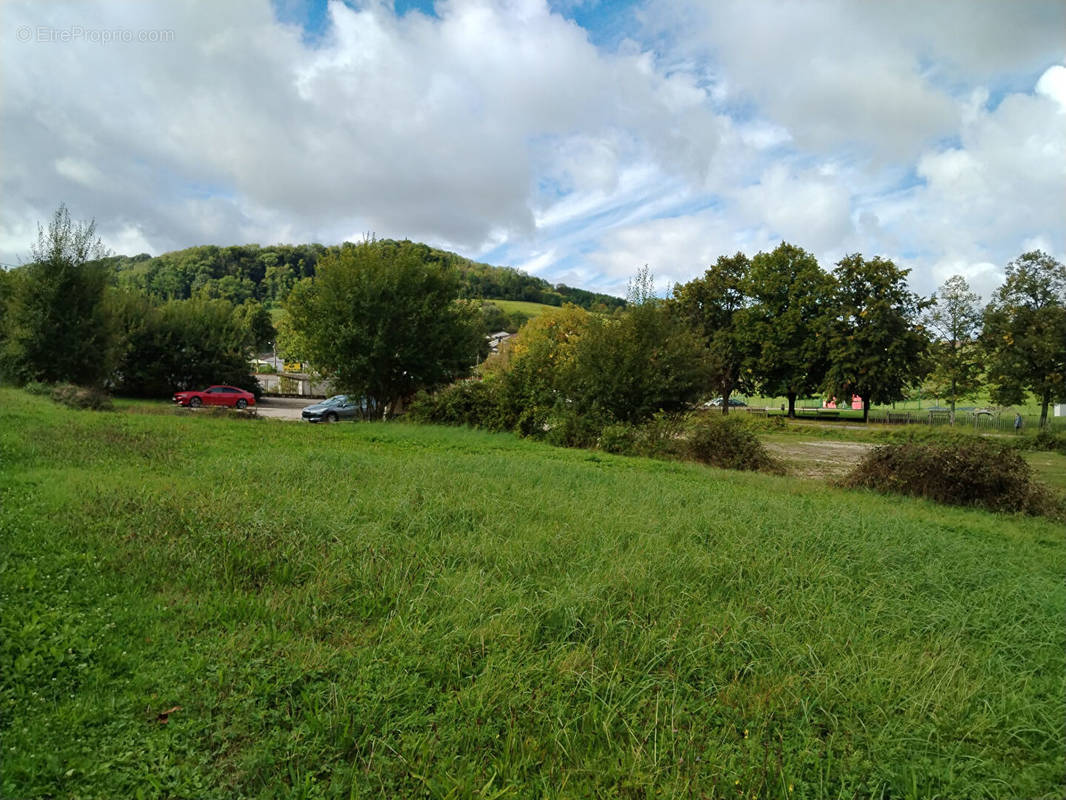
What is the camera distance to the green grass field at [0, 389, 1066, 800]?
104 inches

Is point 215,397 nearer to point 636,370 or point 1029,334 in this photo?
point 636,370

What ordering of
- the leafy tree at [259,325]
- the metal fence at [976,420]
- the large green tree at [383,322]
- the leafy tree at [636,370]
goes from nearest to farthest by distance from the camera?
the leafy tree at [636,370]
the large green tree at [383,322]
the metal fence at [976,420]
the leafy tree at [259,325]

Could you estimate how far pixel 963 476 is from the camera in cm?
1068

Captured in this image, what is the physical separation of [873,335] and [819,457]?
20978 millimetres

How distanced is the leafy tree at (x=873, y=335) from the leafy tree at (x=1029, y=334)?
14.2 ft

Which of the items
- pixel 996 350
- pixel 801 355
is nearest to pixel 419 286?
pixel 801 355

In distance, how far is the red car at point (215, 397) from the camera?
31750mm

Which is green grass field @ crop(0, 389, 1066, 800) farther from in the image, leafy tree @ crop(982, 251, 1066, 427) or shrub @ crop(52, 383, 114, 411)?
leafy tree @ crop(982, 251, 1066, 427)

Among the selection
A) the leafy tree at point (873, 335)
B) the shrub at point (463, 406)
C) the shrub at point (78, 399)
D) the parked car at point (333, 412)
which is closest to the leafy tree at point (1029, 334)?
the leafy tree at point (873, 335)

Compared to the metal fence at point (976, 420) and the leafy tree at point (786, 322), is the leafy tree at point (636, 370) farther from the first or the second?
the metal fence at point (976, 420)

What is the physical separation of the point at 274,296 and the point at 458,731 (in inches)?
3536

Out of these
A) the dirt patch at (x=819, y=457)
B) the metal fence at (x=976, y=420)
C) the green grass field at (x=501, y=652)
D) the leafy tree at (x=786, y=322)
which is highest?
the leafy tree at (x=786, y=322)

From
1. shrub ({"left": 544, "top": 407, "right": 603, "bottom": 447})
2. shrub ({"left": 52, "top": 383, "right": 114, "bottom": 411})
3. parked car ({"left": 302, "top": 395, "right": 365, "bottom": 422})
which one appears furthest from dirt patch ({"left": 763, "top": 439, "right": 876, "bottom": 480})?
shrub ({"left": 52, "top": 383, "right": 114, "bottom": 411})

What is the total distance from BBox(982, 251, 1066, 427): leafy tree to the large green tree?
91.2ft
